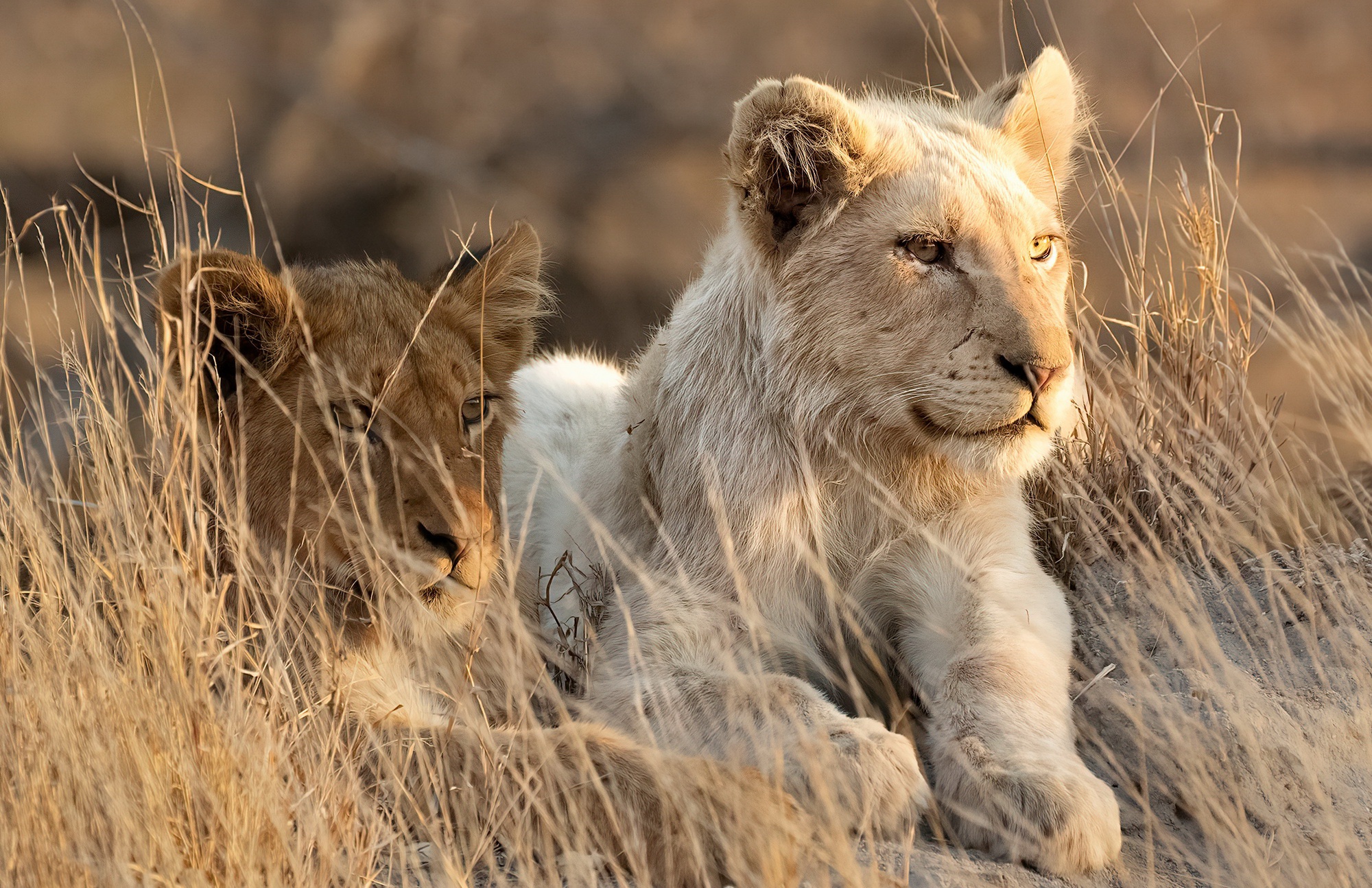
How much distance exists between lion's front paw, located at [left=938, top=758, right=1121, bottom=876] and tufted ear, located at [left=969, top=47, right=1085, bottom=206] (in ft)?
4.94

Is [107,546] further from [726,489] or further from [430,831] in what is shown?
[726,489]

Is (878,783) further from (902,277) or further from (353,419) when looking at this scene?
(353,419)

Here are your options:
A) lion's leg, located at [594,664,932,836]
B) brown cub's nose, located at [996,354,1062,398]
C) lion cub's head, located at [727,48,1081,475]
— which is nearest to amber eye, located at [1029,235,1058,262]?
lion cub's head, located at [727,48,1081,475]

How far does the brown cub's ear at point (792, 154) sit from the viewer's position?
2725 mm

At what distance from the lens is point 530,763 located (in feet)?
7.57

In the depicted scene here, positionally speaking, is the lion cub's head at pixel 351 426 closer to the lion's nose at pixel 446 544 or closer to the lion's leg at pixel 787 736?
the lion's nose at pixel 446 544

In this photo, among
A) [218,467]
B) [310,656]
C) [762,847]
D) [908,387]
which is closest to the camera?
[762,847]

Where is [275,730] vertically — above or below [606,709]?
above

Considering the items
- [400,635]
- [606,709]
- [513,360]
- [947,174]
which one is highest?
[947,174]

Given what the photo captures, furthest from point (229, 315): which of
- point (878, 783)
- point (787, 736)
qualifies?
point (878, 783)

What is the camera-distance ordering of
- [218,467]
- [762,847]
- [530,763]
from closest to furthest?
[762,847] → [218,467] → [530,763]

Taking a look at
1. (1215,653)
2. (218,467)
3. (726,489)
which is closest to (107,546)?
(218,467)

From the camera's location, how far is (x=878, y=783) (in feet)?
7.39

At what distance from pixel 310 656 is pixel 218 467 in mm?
561
